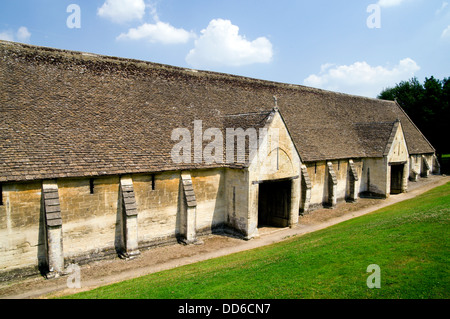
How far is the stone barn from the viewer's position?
13.1 metres

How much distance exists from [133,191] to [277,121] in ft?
33.4

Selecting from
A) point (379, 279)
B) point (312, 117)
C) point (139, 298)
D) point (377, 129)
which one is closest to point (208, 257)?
point (139, 298)

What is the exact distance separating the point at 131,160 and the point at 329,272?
11.3 meters

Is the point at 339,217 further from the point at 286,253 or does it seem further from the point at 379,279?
the point at 379,279

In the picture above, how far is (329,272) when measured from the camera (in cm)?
941

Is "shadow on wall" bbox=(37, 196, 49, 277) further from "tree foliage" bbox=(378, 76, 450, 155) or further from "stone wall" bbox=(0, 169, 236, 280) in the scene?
"tree foliage" bbox=(378, 76, 450, 155)

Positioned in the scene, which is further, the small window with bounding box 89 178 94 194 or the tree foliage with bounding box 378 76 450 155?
the tree foliage with bounding box 378 76 450 155

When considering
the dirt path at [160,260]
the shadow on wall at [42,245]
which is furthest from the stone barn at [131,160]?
the dirt path at [160,260]

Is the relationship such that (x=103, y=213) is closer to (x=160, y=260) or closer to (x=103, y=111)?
(x=160, y=260)

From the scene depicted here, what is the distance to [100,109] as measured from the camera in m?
17.2

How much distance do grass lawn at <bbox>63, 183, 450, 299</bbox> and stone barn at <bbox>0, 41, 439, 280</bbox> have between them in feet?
13.5

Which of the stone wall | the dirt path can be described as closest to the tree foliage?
the dirt path

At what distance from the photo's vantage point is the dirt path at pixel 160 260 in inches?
472

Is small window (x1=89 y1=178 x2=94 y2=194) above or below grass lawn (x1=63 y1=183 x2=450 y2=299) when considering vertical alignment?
above
